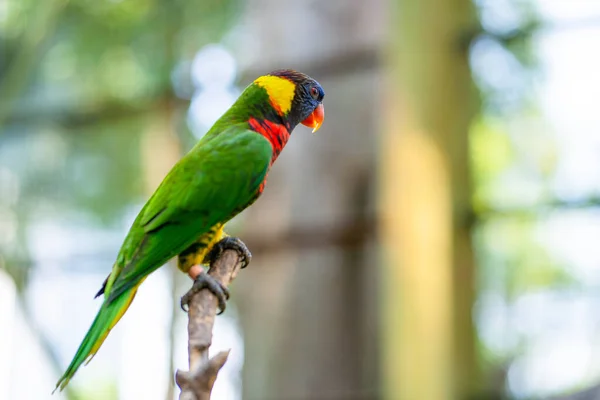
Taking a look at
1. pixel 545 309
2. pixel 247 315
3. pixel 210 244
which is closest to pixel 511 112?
pixel 545 309

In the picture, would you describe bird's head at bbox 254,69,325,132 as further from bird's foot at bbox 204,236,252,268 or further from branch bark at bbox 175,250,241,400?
branch bark at bbox 175,250,241,400

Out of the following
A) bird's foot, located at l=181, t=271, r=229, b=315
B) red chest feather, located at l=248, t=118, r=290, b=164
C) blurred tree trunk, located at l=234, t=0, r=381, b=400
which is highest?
blurred tree trunk, located at l=234, t=0, r=381, b=400

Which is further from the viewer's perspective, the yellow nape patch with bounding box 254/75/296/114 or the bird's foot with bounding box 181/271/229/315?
the yellow nape patch with bounding box 254/75/296/114

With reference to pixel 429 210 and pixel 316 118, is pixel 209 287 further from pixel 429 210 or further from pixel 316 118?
pixel 429 210

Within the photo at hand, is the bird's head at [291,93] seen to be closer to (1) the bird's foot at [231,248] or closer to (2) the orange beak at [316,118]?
(2) the orange beak at [316,118]

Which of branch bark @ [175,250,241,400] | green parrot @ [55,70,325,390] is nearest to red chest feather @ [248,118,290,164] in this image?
green parrot @ [55,70,325,390]

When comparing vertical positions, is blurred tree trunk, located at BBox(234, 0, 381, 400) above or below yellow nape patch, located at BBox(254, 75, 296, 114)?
above

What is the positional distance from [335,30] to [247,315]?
1329mm

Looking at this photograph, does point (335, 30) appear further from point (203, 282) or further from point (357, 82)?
point (203, 282)

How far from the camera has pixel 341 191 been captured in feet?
11.4

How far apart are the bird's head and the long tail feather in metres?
0.44

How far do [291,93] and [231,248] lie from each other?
0.31 metres

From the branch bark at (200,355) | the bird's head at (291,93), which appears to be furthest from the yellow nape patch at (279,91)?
the branch bark at (200,355)

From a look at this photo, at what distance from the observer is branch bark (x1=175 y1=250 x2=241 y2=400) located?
2.99 ft
